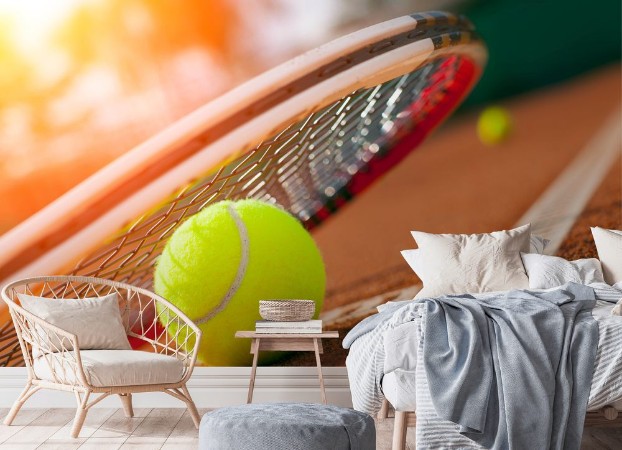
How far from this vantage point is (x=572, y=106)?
366cm

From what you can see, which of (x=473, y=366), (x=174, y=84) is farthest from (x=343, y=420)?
(x=174, y=84)

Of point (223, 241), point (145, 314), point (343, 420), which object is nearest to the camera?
point (343, 420)

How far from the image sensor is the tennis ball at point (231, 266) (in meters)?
3.06

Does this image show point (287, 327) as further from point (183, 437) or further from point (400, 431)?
point (400, 431)

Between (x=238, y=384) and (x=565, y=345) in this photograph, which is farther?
(x=238, y=384)

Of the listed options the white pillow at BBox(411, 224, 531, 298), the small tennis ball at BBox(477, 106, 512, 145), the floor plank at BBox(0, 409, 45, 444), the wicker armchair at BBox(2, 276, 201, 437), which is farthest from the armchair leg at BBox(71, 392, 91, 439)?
the small tennis ball at BBox(477, 106, 512, 145)

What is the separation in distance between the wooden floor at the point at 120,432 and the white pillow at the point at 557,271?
496 mm

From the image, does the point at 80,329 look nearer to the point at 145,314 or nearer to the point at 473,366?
the point at 145,314

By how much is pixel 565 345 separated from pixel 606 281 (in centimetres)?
101

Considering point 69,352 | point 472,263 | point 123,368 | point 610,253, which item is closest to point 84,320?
point 69,352

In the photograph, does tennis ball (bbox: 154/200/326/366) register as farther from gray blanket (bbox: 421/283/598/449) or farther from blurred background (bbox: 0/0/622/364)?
gray blanket (bbox: 421/283/598/449)

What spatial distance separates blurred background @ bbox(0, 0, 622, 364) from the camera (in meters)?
3.60

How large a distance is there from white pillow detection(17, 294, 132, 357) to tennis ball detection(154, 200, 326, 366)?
27 cm

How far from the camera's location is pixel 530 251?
126 inches
